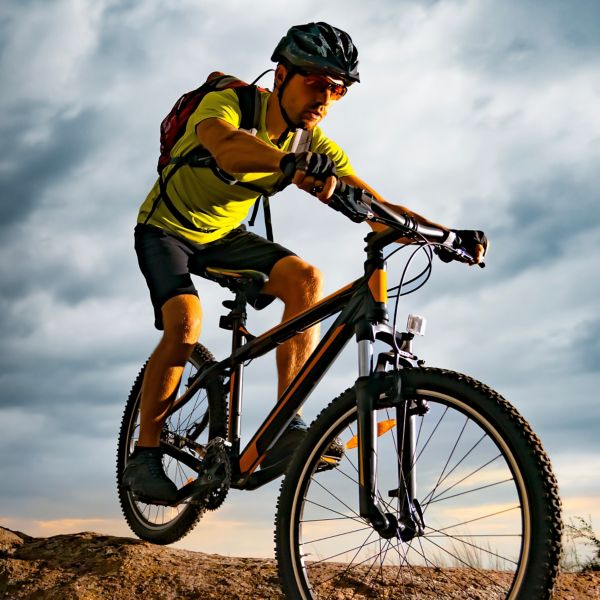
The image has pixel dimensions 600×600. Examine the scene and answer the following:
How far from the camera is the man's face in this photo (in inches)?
187

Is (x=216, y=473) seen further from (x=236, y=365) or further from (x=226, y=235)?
(x=226, y=235)

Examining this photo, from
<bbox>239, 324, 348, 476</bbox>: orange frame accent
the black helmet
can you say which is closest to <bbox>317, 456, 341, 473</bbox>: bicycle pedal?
<bbox>239, 324, 348, 476</bbox>: orange frame accent

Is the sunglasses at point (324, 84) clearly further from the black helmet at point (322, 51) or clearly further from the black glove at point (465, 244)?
the black glove at point (465, 244)

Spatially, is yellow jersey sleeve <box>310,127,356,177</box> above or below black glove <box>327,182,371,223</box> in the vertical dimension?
above

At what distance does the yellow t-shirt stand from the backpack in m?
0.03

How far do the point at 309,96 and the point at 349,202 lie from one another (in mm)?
1317

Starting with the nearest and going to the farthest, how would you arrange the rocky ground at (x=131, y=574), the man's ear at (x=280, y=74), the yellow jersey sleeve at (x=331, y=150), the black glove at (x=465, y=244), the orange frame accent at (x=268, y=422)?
the orange frame accent at (x=268, y=422) → the black glove at (x=465, y=244) → the man's ear at (x=280, y=74) → the rocky ground at (x=131, y=574) → the yellow jersey sleeve at (x=331, y=150)

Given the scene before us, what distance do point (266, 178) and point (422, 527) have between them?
8.29 feet

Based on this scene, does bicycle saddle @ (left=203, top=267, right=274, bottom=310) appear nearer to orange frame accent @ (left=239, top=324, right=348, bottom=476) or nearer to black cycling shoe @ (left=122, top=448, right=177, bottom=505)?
orange frame accent @ (left=239, top=324, right=348, bottom=476)

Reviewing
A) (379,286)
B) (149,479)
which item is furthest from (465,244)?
(149,479)

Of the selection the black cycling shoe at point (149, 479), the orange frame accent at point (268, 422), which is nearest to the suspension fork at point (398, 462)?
the orange frame accent at point (268, 422)

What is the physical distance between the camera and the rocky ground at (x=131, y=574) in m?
5.19

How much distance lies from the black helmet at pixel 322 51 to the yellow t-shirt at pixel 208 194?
1.54 feet

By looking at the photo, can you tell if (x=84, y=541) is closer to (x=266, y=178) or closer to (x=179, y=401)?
(x=179, y=401)
